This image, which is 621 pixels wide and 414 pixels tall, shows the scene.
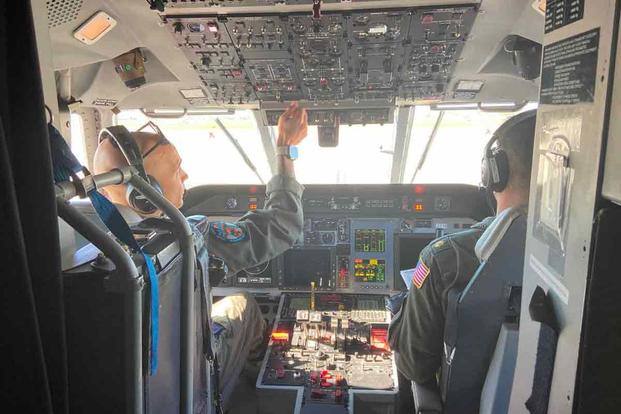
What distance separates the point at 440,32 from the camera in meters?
1.92

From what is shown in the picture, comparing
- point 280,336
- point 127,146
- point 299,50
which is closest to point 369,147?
point 280,336

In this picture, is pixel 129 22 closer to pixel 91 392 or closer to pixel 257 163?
pixel 91 392

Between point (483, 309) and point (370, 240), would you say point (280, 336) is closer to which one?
point (370, 240)

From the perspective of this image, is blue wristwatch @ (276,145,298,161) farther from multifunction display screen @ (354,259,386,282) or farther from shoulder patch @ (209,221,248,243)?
multifunction display screen @ (354,259,386,282)

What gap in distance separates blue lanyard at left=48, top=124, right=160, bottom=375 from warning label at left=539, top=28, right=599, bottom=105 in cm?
86

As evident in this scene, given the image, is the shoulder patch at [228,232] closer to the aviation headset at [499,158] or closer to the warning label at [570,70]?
the aviation headset at [499,158]

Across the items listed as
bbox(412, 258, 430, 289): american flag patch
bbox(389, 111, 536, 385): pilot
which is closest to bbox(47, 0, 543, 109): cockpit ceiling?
bbox(389, 111, 536, 385): pilot

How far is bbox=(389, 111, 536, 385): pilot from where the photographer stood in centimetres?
163

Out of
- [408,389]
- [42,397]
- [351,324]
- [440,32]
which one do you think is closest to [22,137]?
[42,397]

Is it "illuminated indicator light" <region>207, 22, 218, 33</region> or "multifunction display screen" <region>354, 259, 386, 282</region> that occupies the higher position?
"illuminated indicator light" <region>207, 22, 218, 33</region>

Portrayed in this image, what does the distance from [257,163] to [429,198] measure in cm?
134

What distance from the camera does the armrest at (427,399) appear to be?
70.3 inches

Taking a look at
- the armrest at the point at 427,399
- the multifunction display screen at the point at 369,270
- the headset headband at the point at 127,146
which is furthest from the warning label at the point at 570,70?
the multifunction display screen at the point at 369,270

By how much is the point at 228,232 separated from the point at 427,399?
1.07 meters
